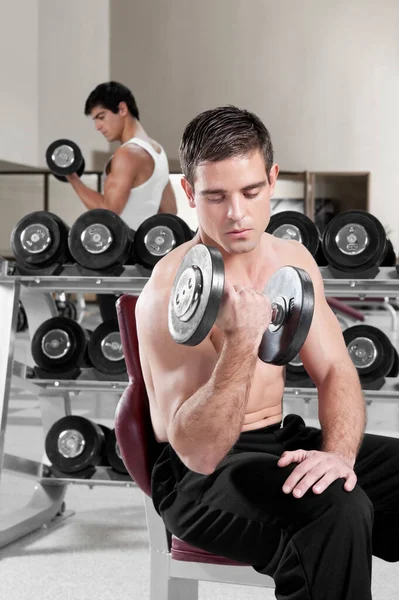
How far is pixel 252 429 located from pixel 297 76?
8384mm

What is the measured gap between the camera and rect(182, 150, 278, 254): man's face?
115 centimetres

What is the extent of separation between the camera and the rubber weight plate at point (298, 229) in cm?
223

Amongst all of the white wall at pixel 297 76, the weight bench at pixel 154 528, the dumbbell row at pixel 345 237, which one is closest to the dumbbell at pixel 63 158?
the dumbbell row at pixel 345 237

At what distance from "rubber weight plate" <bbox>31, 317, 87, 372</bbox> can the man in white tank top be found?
425 mm

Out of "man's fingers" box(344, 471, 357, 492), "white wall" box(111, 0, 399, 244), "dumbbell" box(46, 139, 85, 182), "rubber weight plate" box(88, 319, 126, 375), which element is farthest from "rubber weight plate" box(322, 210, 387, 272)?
"white wall" box(111, 0, 399, 244)

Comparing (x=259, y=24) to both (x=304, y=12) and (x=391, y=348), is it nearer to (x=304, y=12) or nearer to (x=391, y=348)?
(x=304, y=12)

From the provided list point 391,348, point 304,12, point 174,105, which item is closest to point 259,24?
point 304,12

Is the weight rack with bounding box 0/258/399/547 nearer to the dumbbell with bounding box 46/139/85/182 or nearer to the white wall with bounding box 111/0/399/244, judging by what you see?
the dumbbell with bounding box 46/139/85/182

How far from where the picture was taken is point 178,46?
927 centimetres

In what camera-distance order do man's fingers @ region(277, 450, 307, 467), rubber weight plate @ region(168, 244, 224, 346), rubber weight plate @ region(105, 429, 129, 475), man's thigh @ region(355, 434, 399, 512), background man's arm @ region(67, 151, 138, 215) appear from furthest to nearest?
background man's arm @ region(67, 151, 138, 215) < rubber weight plate @ region(105, 429, 129, 475) < man's thigh @ region(355, 434, 399, 512) < man's fingers @ region(277, 450, 307, 467) < rubber weight plate @ region(168, 244, 224, 346)

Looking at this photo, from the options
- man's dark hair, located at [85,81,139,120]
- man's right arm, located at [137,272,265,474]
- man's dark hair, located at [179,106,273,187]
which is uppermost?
man's dark hair, located at [85,81,139,120]

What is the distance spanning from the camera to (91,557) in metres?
2.12

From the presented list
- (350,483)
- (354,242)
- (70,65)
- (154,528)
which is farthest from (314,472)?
(70,65)

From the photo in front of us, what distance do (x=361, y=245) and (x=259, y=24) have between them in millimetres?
7556
